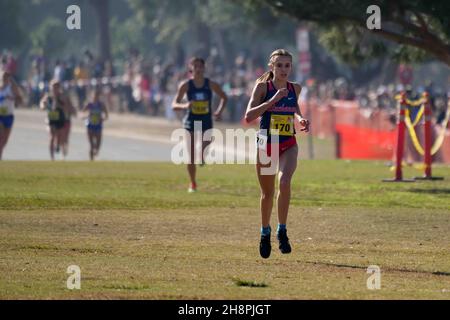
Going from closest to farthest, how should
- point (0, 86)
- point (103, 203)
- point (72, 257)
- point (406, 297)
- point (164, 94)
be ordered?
point (406, 297)
point (72, 257)
point (103, 203)
point (0, 86)
point (164, 94)

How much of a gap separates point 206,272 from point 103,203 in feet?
24.6

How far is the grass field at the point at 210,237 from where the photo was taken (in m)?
11.9

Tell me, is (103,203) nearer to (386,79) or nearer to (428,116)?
(428,116)

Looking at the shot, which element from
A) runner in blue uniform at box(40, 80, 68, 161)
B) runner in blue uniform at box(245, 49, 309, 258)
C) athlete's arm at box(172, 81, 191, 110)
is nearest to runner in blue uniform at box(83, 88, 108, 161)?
runner in blue uniform at box(40, 80, 68, 161)

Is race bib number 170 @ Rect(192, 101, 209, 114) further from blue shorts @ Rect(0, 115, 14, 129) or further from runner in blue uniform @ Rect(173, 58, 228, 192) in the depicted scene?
blue shorts @ Rect(0, 115, 14, 129)

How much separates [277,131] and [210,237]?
8.89ft

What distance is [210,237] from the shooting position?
52.5 ft

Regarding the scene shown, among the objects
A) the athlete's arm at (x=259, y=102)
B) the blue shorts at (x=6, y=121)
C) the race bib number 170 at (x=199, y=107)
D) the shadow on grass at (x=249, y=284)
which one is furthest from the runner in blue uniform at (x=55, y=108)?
the shadow on grass at (x=249, y=284)

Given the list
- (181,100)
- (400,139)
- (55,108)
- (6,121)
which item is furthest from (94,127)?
(181,100)

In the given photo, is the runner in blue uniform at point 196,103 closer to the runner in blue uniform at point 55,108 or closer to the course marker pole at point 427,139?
the course marker pole at point 427,139

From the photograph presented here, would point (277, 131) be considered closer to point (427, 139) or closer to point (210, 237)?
point (210, 237)

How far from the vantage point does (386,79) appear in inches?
2299

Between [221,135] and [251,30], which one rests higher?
[251,30]

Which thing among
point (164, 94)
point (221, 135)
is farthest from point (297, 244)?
point (164, 94)
